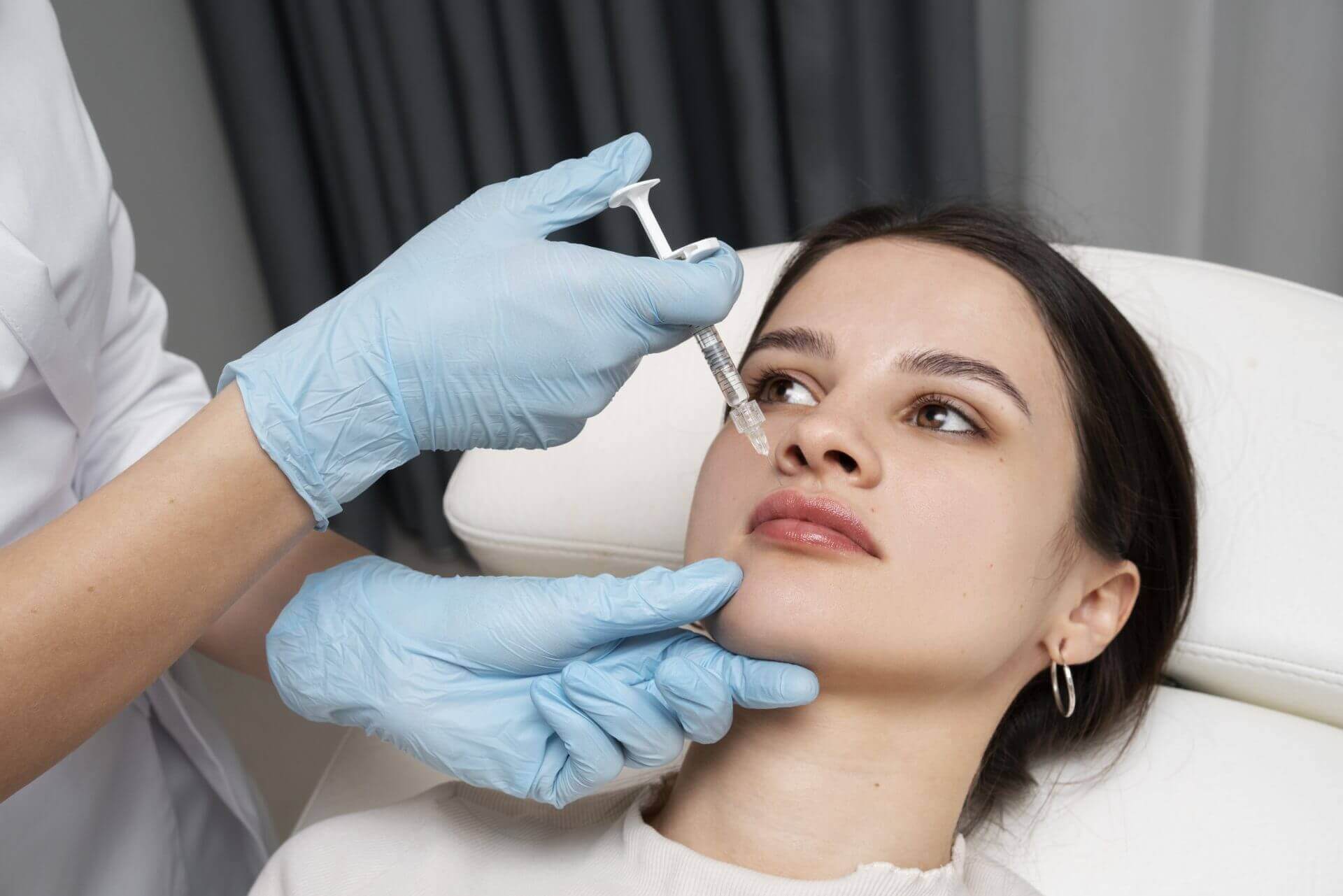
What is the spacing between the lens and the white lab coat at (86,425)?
3.70 ft

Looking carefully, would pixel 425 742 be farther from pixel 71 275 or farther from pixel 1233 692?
pixel 1233 692

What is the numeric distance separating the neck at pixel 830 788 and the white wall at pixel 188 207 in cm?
160

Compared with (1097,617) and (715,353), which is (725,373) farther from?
(1097,617)

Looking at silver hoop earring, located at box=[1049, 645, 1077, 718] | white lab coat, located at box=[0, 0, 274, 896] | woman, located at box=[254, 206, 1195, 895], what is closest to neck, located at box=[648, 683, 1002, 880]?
woman, located at box=[254, 206, 1195, 895]

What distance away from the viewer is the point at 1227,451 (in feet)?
4.63

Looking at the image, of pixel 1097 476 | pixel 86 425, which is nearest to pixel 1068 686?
pixel 1097 476

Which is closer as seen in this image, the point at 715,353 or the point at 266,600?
the point at 715,353

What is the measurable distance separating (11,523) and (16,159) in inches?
15.5

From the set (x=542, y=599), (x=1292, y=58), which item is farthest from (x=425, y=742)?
(x=1292, y=58)

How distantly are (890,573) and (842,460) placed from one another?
12 centimetres

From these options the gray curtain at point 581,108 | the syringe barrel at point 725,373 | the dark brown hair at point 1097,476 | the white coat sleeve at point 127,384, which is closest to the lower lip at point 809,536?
the syringe barrel at point 725,373

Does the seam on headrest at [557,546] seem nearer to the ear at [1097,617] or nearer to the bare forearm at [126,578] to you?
the ear at [1097,617]

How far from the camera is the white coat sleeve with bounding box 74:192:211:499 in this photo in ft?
4.33

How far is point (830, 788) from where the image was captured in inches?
42.6
